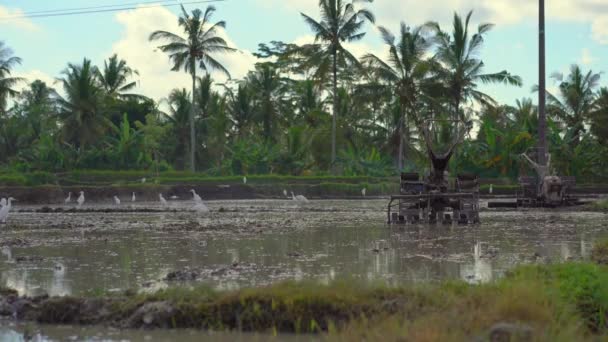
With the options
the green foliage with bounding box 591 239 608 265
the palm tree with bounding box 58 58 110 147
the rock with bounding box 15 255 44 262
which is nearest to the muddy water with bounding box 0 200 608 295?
the rock with bounding box 15 255 44 262

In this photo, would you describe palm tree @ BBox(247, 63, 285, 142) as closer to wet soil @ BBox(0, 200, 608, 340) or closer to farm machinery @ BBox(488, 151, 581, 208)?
farm machinery @ BBox(488, 151, 581, 208)

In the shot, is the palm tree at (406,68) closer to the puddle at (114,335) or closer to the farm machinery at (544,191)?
the farm machinery at (544,191)

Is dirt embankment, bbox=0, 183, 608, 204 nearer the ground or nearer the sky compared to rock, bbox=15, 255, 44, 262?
nearer the sky

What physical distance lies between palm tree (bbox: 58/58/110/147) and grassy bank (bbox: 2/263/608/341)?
1513 inches

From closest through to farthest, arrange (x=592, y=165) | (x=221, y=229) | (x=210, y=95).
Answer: (x=221, y=229) < (x=592, y=165) < (x=210, y=95)

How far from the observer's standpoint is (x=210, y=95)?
55344mm

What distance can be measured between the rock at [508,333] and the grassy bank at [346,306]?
0.32 meters

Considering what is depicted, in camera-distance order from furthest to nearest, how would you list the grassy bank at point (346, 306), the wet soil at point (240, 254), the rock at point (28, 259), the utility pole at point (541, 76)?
the utility pole at point (541, 76) → the rock at point (28, 259) → the wet soil at point (240, 254) → the grassy bank at point (346, 306)

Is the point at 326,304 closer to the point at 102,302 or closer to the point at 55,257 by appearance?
the point at 102,302

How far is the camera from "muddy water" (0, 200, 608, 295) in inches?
345

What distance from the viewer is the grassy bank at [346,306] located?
5.64 metres

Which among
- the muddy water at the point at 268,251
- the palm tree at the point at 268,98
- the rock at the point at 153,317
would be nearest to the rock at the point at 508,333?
the muddy water at the point at 268,251

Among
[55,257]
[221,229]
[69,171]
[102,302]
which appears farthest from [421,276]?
[69,171]

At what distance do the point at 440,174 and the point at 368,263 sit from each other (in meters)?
9.29
